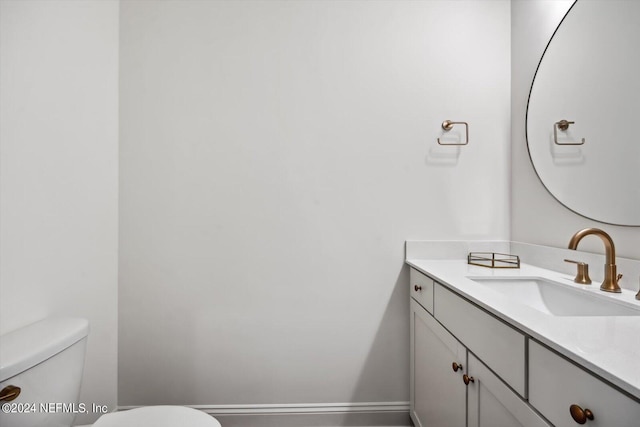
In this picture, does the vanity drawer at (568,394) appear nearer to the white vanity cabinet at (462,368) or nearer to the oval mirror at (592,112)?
the white vanity cabinet at (462,368)

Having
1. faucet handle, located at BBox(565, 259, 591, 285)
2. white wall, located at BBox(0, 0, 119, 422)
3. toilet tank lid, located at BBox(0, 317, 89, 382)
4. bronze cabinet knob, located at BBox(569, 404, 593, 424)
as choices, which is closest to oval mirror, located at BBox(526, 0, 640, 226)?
faucet handle, located at BBox(565, 259, 591, 285)

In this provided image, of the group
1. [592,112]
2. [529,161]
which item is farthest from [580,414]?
[529,161]

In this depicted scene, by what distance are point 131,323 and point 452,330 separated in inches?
59.4

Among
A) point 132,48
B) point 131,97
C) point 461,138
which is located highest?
point 132,48

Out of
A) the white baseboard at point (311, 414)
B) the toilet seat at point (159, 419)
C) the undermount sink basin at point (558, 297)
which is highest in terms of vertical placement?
the undermount sink basin at point (558, 297)

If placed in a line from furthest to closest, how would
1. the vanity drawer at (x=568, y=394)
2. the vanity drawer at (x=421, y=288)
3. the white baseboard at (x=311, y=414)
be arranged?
the white baseboard at (x=311, y=414), the vanity drawer at (x=421, y=288), the vanity drawer at (x=568, y=394)

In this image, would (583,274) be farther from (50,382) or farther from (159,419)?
(50,382)

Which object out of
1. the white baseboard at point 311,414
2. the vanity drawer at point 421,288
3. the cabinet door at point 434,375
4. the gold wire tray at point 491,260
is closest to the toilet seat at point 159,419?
the white baseboard at point 311,414

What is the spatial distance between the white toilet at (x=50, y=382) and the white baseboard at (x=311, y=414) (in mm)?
606

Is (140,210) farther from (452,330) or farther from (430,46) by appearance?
(430,46)

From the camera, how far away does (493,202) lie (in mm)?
1681

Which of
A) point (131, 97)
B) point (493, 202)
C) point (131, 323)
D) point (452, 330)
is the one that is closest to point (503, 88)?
point (493, 202)

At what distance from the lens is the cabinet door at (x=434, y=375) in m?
1.08

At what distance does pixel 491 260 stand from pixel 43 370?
1680mm
